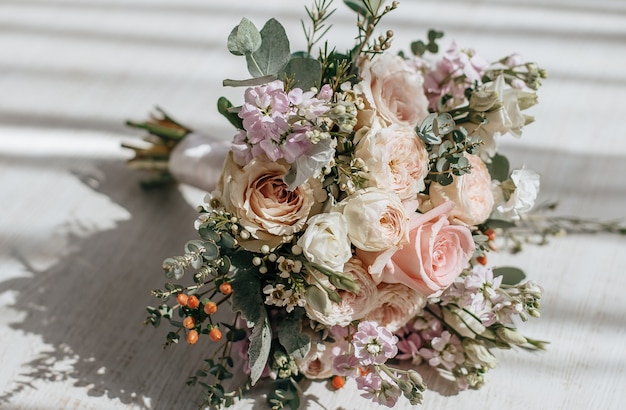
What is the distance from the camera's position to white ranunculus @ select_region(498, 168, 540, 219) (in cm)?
104

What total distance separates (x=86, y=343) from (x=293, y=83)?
50cm

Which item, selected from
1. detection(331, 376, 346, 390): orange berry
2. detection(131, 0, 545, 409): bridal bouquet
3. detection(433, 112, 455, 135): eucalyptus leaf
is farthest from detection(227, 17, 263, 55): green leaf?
detection(331, 376, 346, 390): orange berry

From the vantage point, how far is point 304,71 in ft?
3.06

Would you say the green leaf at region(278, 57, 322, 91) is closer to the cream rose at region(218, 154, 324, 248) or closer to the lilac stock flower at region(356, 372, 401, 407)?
the cream rose at region(218, 154, 324, 248)

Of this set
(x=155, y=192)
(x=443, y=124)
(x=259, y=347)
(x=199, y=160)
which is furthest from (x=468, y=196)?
(x=155, y=192)

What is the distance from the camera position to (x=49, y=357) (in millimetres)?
1111

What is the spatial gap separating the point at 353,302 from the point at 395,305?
7 cm

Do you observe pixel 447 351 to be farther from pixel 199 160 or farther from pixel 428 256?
pixel 199 160

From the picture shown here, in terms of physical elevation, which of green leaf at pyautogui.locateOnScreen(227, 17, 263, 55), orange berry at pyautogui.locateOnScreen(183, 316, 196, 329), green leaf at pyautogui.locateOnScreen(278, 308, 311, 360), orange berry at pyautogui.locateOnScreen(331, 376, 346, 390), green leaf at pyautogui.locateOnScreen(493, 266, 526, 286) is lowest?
orange berry at pyautogui.locateOnScreen(331, 376, 346, 390)

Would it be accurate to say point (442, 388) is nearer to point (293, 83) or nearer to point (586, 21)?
point (293, 83)

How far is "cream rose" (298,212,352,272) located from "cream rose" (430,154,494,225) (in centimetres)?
16

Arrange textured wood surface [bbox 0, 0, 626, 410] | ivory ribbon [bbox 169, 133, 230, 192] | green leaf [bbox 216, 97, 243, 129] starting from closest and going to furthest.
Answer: green leaf [bbox 216, 97, 243, 129], textured wood surface [bbox 0, 0, 626, 410], ivory ribbon [bbox 169, 133, 230, 192]

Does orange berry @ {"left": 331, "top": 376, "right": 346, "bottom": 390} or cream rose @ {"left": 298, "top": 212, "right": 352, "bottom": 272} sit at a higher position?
cream rose @ {"left": 298, "top": 212, "right": 352, "bottom": 272}

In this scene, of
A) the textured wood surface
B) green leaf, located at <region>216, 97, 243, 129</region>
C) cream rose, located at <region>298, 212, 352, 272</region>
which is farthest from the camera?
the textured wood surface
